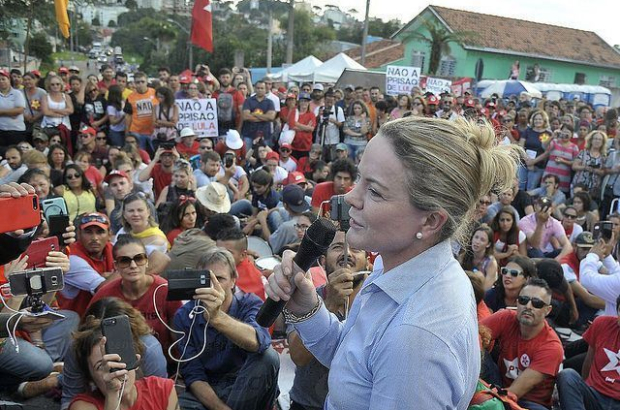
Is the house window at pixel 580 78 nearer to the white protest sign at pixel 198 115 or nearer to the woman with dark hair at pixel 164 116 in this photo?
the white protest sign at pixel 198 115

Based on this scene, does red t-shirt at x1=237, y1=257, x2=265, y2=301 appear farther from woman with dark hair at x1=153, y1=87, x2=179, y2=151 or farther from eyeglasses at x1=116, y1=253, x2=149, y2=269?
woman with dark hair at x1=153, y1=87, x2=179, y2=151

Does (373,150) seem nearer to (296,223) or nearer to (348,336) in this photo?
(348,336)

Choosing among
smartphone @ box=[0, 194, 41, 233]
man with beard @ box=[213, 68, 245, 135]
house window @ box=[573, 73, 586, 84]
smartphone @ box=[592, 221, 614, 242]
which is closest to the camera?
smartphone @ box=[0, 194, 41, 233]

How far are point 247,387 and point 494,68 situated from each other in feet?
129

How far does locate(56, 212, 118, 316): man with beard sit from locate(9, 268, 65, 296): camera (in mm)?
1234

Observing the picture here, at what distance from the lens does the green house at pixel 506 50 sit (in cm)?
3759

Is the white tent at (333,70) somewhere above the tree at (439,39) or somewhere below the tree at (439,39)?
below

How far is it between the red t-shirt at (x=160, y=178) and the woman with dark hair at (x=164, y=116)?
1.75 meters

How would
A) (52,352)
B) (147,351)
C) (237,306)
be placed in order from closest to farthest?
(147,351) < (237,306) < (52,352)

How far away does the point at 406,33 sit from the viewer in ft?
129

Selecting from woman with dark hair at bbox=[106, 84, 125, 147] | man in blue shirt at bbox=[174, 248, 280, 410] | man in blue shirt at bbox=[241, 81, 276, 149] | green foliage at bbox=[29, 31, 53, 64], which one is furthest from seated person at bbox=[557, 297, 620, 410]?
green foliage at bbox=[29, 31, 53, 64]

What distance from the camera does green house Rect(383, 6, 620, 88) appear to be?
37.6 metres

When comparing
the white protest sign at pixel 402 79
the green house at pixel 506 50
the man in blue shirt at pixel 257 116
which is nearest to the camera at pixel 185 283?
the man in blue shirt at pixel 257 116

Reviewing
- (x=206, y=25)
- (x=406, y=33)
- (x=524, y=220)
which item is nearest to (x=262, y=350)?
(x=524, y=220)
